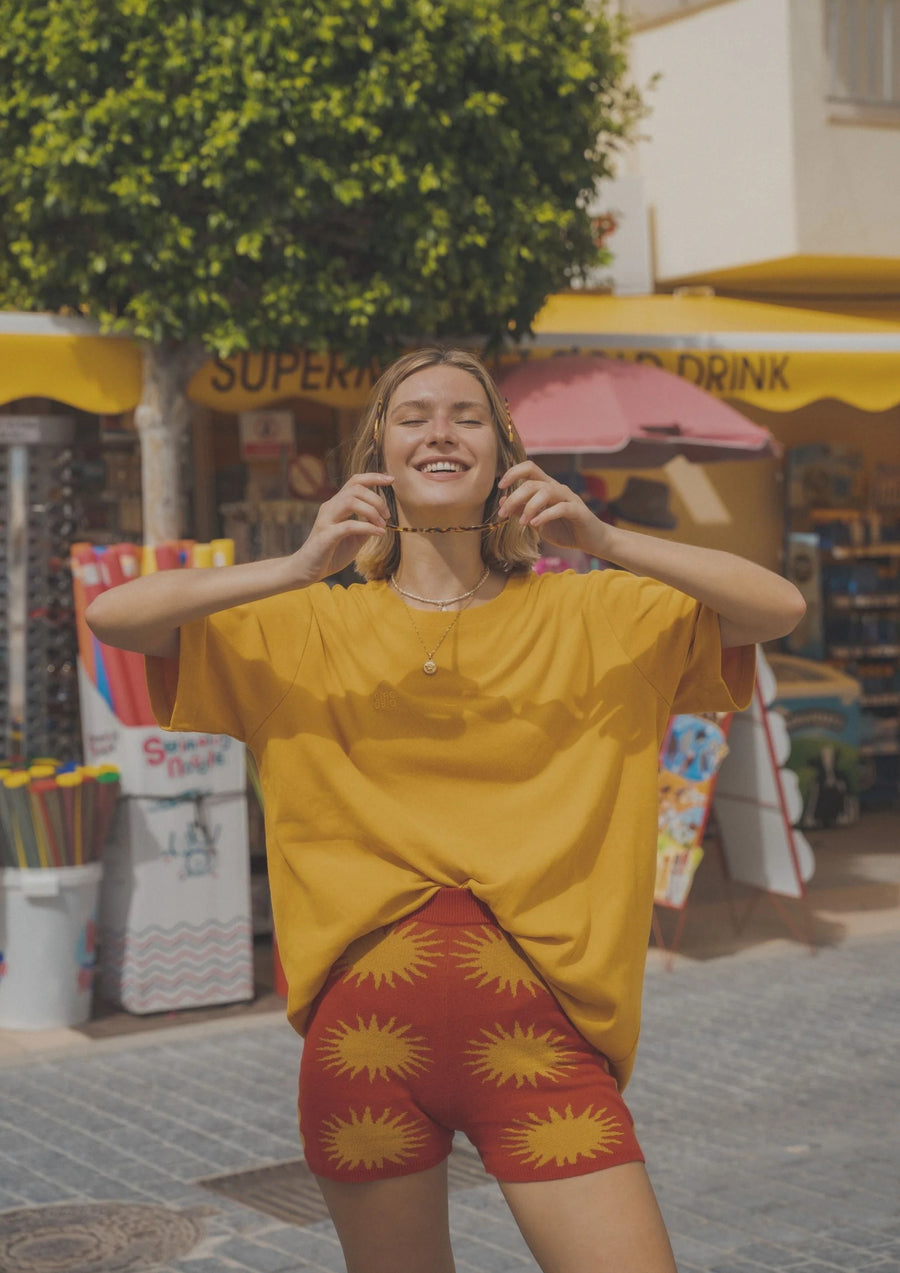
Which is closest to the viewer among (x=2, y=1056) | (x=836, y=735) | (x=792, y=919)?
(x=2, y=1056)

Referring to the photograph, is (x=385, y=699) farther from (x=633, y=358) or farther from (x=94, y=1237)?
(x=633, y=358)

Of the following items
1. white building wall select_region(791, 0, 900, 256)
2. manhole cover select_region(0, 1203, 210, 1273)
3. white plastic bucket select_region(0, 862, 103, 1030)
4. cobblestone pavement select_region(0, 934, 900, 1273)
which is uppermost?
white building wall select_region(791, 0, 900, 256)

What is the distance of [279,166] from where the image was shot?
735cm

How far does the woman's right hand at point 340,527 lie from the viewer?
2.63m

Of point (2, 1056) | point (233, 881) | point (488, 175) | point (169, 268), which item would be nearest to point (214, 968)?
point (233, 881)

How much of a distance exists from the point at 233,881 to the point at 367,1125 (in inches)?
196

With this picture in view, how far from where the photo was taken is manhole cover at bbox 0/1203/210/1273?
4.82 meters

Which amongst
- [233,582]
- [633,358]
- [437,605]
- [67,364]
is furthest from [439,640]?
[633,358]

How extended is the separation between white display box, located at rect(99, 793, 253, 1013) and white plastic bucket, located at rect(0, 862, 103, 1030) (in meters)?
0.18

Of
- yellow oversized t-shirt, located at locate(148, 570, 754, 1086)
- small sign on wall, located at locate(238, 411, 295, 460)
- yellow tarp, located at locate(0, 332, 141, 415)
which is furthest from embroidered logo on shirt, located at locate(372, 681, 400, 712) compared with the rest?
small sign on wall, located at locate(238, 411, 295, 460)

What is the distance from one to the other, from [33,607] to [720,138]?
5.94m

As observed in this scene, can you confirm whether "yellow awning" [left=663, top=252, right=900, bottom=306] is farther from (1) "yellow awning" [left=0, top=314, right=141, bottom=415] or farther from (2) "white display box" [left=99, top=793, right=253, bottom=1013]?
(2) "white display box" [left=99, top=793, right=253, bottom=1013]

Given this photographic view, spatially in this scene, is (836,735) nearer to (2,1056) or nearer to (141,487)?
(141,487)

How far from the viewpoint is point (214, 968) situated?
24.9 ft
